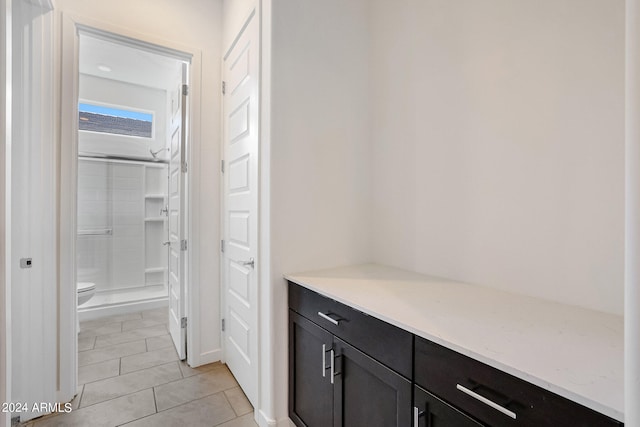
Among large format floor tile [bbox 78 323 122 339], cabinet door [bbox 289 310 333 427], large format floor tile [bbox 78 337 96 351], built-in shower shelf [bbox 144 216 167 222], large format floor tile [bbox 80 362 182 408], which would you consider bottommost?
large format floor tile [bbox 80 362 182 408]

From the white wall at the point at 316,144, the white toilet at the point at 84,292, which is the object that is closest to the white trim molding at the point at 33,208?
the white toilet at the point at 84,292

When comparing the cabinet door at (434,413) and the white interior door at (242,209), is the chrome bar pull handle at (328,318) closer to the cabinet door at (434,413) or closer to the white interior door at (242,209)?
the cabinet door at (434,413)

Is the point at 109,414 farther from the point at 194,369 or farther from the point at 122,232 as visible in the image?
the point at 122,232

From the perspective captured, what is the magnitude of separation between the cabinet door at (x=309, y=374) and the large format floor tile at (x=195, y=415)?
1.54 feet

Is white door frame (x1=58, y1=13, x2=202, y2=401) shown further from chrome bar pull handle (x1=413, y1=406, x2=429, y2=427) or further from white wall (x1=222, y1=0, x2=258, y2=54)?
chrome bar pull handle (x1=413, y1=406, x2=429, y2=427)

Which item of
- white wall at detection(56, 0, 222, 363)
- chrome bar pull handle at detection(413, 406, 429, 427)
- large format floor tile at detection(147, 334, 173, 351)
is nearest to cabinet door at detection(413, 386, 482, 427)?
chrome bar pull handle at detection(413, 406, 429, 427)

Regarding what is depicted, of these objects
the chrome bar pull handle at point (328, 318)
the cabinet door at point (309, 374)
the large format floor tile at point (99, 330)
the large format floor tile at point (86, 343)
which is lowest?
the large format floor tile at point (99, 330)

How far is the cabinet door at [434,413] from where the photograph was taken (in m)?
0.77

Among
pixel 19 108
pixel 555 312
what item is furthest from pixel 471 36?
pixel 19 108

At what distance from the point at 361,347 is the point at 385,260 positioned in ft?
2.49

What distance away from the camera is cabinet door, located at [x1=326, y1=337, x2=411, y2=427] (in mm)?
947

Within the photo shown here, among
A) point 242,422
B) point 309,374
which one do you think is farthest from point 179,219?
point 309,374

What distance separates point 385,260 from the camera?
5.87ft

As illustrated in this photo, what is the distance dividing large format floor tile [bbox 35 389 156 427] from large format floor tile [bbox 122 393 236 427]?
79 millimetres
